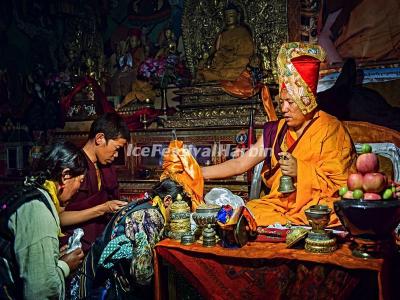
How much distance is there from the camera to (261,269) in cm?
218

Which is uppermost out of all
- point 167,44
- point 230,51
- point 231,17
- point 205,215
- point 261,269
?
point 231,17

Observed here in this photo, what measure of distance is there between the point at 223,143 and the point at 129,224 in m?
3.29

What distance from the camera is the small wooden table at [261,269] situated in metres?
1.98

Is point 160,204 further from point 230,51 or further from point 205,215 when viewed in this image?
point 230,51

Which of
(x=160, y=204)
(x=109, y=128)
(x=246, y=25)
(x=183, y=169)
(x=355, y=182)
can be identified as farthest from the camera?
(x=246, y=25)

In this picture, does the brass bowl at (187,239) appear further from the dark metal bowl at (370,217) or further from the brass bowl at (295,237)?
the dark metal bowl at (370,217)

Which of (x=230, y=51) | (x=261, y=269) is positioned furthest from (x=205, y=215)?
(x=230, y=51)

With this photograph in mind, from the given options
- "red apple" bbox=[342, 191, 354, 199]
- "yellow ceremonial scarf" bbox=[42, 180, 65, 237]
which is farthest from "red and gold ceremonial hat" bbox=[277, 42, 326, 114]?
"yellow ceremonial scarf" bbox=[42, 180, 65, 237]

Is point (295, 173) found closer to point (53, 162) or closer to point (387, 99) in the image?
point (53, 162)

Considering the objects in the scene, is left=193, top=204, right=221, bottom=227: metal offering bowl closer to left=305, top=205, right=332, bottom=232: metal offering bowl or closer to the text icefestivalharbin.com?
left=305, top=205, right=332, bottom=232: metal offering bowl

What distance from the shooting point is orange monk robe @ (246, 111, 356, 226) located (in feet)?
9.86

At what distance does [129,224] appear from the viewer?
239cm

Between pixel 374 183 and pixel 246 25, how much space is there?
15.1ft

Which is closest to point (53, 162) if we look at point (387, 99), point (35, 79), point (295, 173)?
point (295, 173)
